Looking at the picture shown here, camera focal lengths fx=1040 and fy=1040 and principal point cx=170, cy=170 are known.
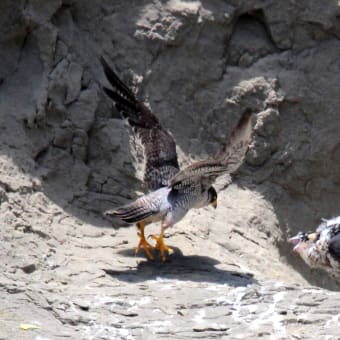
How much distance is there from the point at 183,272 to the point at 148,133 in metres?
1.28

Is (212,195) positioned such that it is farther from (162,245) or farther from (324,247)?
(324,247)

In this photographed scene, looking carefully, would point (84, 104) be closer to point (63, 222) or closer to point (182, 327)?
point (63, 222)

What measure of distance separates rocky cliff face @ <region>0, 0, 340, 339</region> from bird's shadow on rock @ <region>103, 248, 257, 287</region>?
0.02 m

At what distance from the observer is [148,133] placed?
7980mm

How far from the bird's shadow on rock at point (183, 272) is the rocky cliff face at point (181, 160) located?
0.02m

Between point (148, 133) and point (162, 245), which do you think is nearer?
point (162, 245)

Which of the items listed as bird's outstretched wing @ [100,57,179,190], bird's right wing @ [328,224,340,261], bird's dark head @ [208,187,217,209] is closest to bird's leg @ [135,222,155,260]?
bird's outstretched wing @ [100,57,179,190]

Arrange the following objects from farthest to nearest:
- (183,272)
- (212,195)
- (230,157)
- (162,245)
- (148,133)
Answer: (148,133), (212,195), (162,245), (183,272), (230,157)

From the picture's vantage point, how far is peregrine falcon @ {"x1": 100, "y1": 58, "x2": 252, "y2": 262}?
22.9 feet

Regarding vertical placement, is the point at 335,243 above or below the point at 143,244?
below

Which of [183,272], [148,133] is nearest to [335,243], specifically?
[183,272]

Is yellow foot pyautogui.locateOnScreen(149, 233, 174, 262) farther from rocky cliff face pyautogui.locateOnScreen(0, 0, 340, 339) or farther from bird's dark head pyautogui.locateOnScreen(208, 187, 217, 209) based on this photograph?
bird's dark head pyautogui.locateOnScreen(208, 187, 217, 209)

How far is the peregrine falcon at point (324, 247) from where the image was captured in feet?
21.4

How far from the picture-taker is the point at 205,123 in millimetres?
9008
